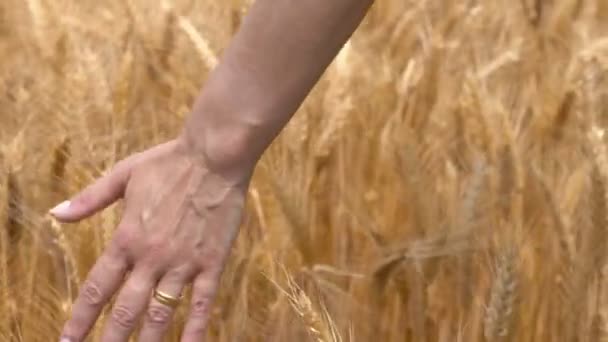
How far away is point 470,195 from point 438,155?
0.17m

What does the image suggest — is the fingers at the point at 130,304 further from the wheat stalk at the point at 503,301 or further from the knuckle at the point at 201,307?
the wheat stalk at the point at 503,301

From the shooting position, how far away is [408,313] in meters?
0.67

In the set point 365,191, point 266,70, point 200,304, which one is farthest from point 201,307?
point 365,191

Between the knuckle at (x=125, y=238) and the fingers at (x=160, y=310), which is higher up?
the knuckle at (x=125, y=238)

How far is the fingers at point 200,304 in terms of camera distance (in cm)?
53

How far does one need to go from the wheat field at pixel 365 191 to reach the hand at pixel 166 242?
0.05 m

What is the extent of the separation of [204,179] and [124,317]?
0.29 feet

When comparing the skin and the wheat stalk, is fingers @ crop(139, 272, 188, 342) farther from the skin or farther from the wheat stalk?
the wheat stalk

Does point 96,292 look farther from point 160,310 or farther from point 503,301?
point 503,301

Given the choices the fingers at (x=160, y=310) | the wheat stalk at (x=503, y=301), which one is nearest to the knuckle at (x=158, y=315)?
the fingers at (x=160, y=310)

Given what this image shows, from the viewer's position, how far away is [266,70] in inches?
19.3

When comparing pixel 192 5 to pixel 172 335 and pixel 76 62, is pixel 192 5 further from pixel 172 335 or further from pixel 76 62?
pixel 172 335

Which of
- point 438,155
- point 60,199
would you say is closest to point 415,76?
point 438,155

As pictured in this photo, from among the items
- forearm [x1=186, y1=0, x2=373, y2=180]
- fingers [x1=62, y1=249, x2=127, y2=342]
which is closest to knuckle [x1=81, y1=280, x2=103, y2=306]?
fingers [x1=62, y1=249, x2=127, y2=342]
